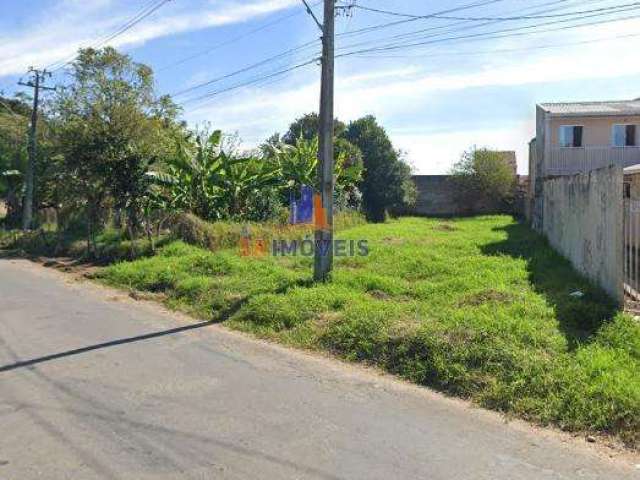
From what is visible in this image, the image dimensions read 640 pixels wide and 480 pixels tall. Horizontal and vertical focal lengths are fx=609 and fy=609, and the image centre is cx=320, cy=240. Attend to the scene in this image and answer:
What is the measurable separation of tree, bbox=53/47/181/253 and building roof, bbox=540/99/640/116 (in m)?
16.2

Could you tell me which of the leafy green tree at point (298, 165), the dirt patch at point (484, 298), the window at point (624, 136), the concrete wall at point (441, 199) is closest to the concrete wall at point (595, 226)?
the dirt patch at point (484, 298)

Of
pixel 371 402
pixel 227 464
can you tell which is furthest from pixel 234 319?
pixel 227 464

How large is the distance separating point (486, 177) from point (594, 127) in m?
7.18

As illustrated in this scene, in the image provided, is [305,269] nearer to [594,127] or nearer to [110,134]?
[110,134]

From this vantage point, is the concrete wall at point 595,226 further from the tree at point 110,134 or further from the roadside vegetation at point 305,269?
the tree at point 110,134

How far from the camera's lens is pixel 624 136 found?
25109 mm

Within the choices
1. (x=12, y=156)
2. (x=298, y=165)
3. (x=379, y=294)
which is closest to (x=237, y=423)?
(x=379, y=294)

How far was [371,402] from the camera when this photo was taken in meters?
5.45

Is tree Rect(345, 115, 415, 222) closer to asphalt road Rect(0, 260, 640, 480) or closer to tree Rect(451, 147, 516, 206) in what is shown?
tree Rect(451, 147, 516, 206)

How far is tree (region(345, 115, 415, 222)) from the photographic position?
2883 cm

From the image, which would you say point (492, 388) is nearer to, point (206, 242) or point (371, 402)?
point (371, 402)

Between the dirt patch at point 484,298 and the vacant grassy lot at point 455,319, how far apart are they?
1 cm

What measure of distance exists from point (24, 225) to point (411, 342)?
22293 mm

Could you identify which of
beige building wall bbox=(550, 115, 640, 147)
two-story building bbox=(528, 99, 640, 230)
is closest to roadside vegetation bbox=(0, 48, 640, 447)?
two-story building bbox=(528, 99, 640, 230)
